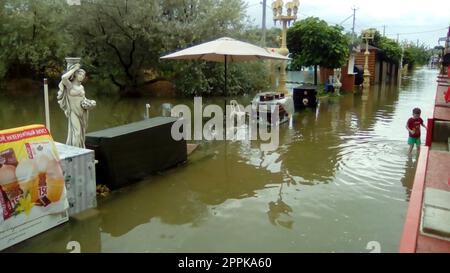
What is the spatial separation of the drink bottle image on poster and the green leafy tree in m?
17.9

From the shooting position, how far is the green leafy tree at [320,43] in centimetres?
2044

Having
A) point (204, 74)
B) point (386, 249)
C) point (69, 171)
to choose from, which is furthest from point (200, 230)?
point (204, 74)

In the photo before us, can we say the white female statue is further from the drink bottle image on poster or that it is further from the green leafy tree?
the green leafy tree

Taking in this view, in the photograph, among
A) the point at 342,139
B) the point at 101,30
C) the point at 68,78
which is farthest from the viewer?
the point at 101,30

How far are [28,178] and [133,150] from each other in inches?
83.4

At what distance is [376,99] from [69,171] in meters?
18.5

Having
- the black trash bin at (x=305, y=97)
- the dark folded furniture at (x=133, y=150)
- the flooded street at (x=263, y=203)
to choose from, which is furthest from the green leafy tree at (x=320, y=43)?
the dark folded furniture at (x=133, y=150)

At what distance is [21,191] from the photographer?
168 inches

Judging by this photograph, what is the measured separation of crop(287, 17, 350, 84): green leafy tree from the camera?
67.1ft

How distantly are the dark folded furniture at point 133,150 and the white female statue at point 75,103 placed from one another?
177mm

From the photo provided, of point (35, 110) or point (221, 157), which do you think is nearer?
point (221, 157)

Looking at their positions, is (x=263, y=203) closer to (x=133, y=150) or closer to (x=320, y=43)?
(x=133, y=150)

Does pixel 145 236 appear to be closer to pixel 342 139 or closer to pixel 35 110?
pixel 342 139

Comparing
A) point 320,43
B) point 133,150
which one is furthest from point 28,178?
point 320,43
